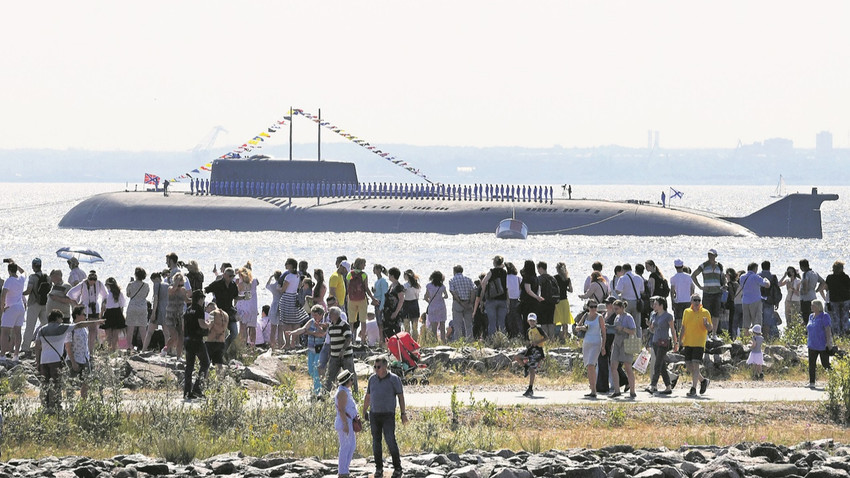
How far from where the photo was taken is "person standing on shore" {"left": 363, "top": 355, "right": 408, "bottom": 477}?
10781 mm

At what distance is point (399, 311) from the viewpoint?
18797 millimetres

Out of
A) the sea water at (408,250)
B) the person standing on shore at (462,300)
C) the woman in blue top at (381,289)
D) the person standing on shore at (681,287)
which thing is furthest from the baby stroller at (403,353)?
the sea water at (408,250)

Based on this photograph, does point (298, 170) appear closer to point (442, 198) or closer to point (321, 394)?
point (442, 198)

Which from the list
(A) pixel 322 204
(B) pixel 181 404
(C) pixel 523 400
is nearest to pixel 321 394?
(B) pixel 181 404

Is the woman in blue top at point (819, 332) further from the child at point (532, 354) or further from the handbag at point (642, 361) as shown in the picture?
the child at point (532, 354)

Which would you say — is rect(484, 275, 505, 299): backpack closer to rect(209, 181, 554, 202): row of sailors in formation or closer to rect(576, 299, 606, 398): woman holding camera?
rect(576, 299, 606, 398): woman holding camera

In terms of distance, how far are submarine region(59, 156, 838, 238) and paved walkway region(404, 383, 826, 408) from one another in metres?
55.6

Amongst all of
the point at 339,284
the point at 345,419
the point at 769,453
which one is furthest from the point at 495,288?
the point at 345,419

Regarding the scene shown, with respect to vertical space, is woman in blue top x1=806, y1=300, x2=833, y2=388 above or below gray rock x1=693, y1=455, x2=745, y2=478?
above

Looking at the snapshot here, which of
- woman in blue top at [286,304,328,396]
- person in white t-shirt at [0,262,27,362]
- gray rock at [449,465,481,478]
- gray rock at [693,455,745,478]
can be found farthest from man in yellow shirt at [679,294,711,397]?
person in white t-shirt at [0,262,27,362]

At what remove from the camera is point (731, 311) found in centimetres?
2075

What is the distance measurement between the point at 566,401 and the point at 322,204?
215 feet

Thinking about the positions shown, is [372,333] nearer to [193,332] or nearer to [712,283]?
[712,283]

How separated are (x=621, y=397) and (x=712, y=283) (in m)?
4.32
